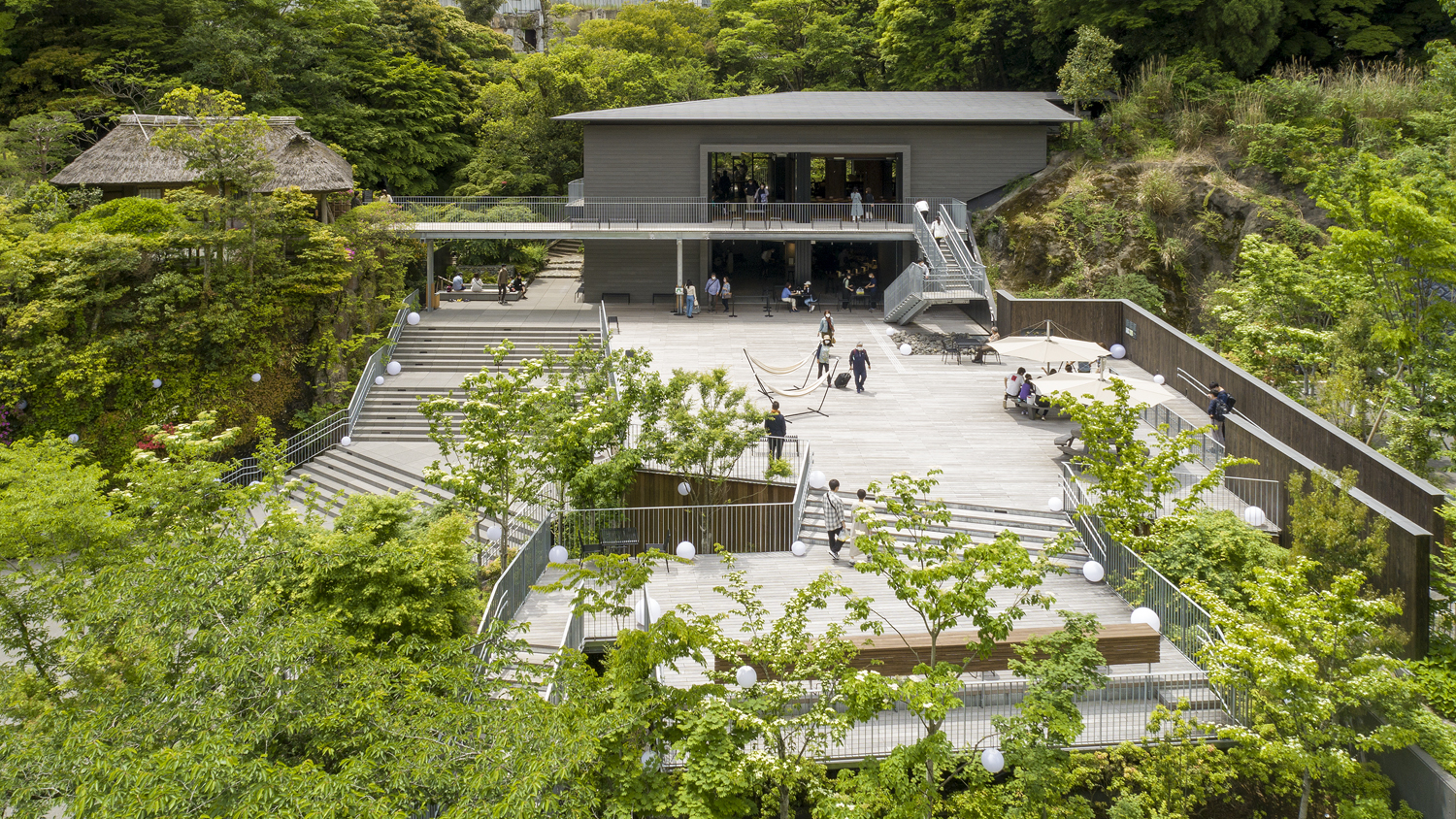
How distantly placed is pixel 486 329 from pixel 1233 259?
22499mm

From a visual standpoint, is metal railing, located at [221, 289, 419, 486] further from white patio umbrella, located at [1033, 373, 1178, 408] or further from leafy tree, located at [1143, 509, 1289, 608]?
leafy tree, located at [1143, 509, 1289, 608]

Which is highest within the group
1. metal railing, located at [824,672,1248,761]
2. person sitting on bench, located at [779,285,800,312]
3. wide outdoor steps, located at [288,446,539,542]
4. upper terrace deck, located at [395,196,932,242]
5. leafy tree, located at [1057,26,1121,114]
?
leafy tree, located at [1057,26,1121,114]

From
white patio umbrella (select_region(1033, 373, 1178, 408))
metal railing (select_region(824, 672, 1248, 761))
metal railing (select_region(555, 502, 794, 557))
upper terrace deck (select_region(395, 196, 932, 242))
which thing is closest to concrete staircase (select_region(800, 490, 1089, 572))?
metal railing (select_region(555, 502, 794, 557))

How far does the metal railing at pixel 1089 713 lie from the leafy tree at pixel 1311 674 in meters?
1.08

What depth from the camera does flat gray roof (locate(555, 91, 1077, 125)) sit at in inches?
1475

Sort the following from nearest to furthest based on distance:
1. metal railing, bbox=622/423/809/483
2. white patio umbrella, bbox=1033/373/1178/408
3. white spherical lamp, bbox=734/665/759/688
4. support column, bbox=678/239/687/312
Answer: white spherical lamp, bbox=734/665/759/688 < metal railing, bbox=622/423/809/483 < white patio umbrella, bbox=1033/373/1178/408 < support column, bbox=678/239/687/312

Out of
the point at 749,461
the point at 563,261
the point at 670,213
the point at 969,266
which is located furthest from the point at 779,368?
the point at 563,261

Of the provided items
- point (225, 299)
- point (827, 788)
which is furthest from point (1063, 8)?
point (827, 788)

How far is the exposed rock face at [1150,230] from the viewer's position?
3253 centimetres

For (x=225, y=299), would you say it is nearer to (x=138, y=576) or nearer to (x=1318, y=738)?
(x=138, y=576)

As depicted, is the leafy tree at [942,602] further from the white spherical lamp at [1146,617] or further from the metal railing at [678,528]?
the metal railing at [678,528]

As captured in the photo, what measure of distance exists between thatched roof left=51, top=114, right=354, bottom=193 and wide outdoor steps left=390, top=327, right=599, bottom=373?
5.32 meters

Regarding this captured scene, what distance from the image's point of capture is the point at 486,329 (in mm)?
34406

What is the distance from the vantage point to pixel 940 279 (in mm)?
32312
